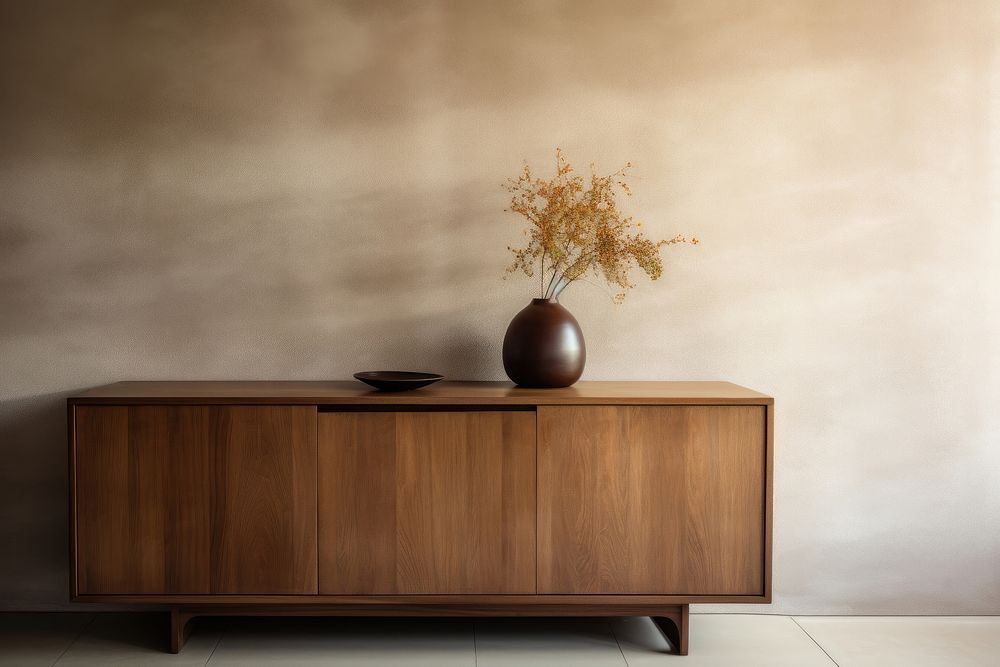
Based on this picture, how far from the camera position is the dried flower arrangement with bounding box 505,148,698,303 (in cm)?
273

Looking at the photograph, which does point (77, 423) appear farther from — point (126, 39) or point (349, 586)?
point (126, 39)

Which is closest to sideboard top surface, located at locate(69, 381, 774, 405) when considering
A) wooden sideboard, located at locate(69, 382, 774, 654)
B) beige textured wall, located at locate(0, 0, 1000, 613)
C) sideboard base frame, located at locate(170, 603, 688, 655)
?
wooden sideboard, located at locate(69, 382, 774, 654)

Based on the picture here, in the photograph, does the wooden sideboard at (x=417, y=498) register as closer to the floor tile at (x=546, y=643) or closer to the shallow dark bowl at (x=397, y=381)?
the shallow dark bowl at (x=397, y=381)

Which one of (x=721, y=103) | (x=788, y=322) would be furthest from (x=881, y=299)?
(x=721, y=103)

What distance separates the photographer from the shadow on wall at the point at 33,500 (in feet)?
9.62

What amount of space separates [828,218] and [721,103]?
0.57 metres

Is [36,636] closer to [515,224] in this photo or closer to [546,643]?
[546,643]

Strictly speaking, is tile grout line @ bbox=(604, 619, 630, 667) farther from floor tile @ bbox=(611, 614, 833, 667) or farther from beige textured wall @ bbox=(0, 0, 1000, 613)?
beige textured wall @ bbox=(0, 0, 1000, 613)

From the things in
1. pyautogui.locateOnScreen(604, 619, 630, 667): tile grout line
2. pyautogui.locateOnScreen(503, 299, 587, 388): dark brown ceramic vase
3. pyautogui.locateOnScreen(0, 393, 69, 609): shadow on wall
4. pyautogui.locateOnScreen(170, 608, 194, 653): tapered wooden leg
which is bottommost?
pyautogui.locateOnScreen(604, 619, 630, 667): tile grout line

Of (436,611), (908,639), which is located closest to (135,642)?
(436,611)

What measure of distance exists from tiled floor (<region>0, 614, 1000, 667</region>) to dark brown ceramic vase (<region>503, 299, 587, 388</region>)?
856mm

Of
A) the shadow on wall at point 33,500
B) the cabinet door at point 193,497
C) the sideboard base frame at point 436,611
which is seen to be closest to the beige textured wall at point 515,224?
the shadow on wall at point 33,500

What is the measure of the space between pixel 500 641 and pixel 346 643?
0.50m

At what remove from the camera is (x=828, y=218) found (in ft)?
9.71
